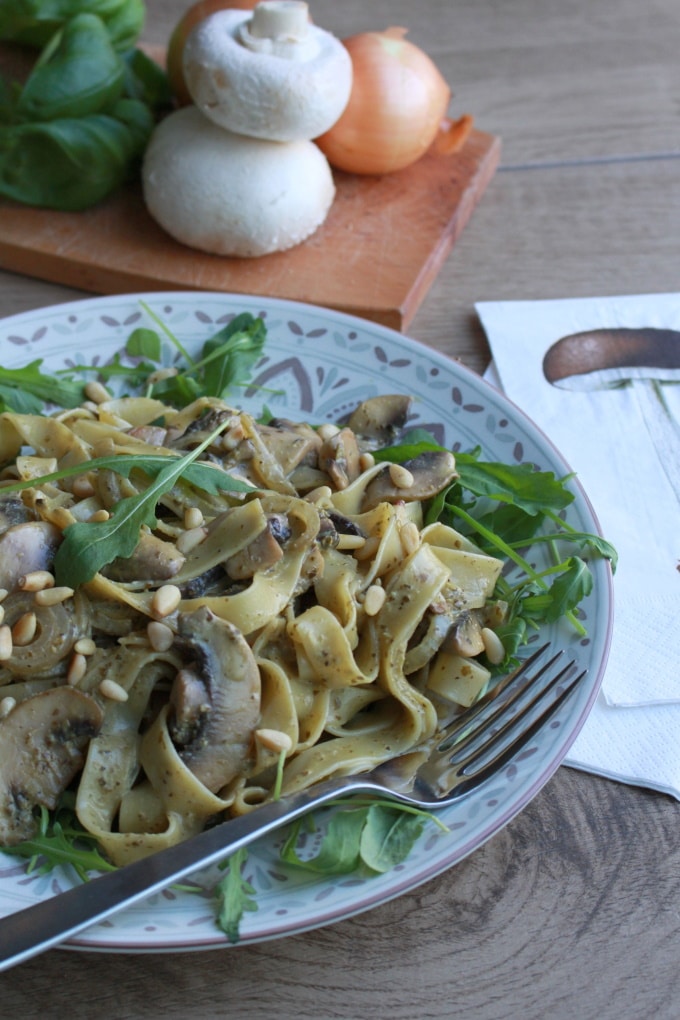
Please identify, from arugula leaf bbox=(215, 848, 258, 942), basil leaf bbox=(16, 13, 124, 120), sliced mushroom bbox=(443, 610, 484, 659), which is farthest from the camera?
basil leaf bbox=(16, 13, 124, 120)

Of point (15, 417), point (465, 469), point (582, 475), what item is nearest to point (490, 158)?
point (582, 475)

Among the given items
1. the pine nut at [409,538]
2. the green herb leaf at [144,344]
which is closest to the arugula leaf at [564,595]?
the pine nut at [409,538]

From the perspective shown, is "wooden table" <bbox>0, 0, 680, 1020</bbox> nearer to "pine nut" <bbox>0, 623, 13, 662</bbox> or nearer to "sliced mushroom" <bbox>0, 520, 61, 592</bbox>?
"pine nut" <bbox>0, 623, 13, 662</bbox>

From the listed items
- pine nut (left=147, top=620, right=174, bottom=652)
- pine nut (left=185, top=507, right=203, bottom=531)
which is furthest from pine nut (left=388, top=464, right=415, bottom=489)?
pine nut (left=147, top=620, right=174, bottom=652)

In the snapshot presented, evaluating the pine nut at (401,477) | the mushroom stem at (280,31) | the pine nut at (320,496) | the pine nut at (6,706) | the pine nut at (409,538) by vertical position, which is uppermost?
the mushroom stem at (280,31)

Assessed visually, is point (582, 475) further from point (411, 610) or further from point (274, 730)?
point (274, 730)

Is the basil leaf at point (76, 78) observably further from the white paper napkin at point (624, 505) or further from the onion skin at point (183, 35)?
the white paper napkin at point (624, 505)

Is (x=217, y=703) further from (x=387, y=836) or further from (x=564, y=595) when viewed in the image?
(x=564, y=595)
